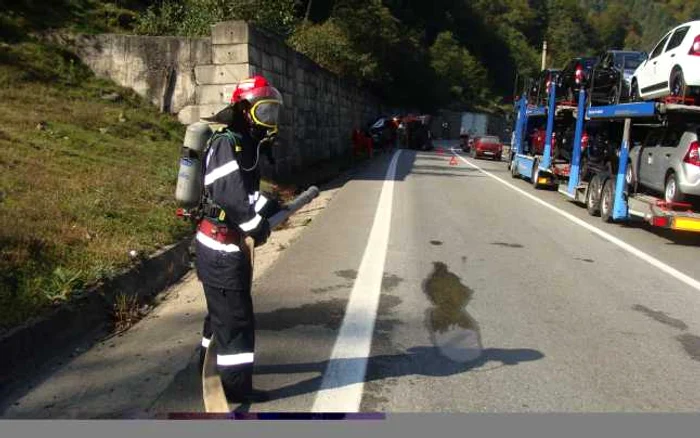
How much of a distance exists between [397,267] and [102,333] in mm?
3688

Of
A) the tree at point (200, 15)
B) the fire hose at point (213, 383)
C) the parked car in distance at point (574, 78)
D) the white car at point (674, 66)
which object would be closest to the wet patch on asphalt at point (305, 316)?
the fire hose at point (213, 383)

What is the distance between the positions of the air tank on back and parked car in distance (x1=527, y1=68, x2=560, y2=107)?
1525 cm

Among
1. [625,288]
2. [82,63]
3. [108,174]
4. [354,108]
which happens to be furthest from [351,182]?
[354,108]

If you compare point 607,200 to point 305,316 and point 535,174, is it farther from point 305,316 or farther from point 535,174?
point 305,316

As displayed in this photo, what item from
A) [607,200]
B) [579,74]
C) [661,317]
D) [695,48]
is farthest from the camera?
[579,74]

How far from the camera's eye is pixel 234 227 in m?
4.18

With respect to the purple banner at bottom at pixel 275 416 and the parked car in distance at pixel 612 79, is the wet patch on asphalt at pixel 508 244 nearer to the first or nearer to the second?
the parked car in distance at pixel 612 79

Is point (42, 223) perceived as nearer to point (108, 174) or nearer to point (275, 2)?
point (108, 174)

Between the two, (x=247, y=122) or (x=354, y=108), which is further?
(x=354, y=108)

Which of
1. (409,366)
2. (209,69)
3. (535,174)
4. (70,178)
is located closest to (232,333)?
(409,366)

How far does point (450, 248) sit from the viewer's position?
978 cm

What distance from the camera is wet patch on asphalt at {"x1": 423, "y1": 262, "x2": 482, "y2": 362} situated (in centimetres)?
543

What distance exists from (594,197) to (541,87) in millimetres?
7459

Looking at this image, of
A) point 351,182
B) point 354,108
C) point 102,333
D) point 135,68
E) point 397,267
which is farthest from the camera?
point 354,108
